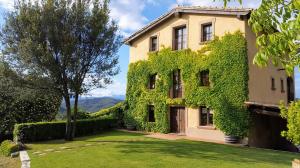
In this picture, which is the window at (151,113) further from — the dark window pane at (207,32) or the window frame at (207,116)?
the dark window pane at (207,32)

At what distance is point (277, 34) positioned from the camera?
3.75 meters

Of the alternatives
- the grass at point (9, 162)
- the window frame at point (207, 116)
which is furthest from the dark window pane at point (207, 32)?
the grass at point (9, 162)

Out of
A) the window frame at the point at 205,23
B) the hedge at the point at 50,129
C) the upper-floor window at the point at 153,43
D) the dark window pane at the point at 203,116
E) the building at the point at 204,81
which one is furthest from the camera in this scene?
the upper-floor window at the point at 153,43

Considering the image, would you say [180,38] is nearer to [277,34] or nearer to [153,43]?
[153,43]

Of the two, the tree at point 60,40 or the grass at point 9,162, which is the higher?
the tree at point 60,40

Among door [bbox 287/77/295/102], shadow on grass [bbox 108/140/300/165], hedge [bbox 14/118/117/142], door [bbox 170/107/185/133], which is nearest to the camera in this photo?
shadow on grass [bbox 108/140/300/165]

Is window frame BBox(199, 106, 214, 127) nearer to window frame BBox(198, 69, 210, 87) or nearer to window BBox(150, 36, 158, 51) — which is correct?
window frame BBox(198, 69, 210, 87)

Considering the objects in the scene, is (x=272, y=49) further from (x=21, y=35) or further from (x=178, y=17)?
(x=178, y=17)

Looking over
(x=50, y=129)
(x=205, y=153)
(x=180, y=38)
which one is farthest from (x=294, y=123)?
(x=50, y=129)

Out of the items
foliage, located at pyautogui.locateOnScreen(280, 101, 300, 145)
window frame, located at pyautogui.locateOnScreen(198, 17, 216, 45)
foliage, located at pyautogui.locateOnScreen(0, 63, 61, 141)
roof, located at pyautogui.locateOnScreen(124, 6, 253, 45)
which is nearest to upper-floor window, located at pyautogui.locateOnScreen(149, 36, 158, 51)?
roof, located at pyautogui.locateOnScreen(124, 6, 253, 45)

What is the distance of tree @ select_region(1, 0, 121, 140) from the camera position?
718 inches

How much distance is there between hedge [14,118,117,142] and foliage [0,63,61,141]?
2.11 m

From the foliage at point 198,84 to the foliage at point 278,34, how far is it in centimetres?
1678

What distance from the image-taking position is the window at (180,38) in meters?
25.0
